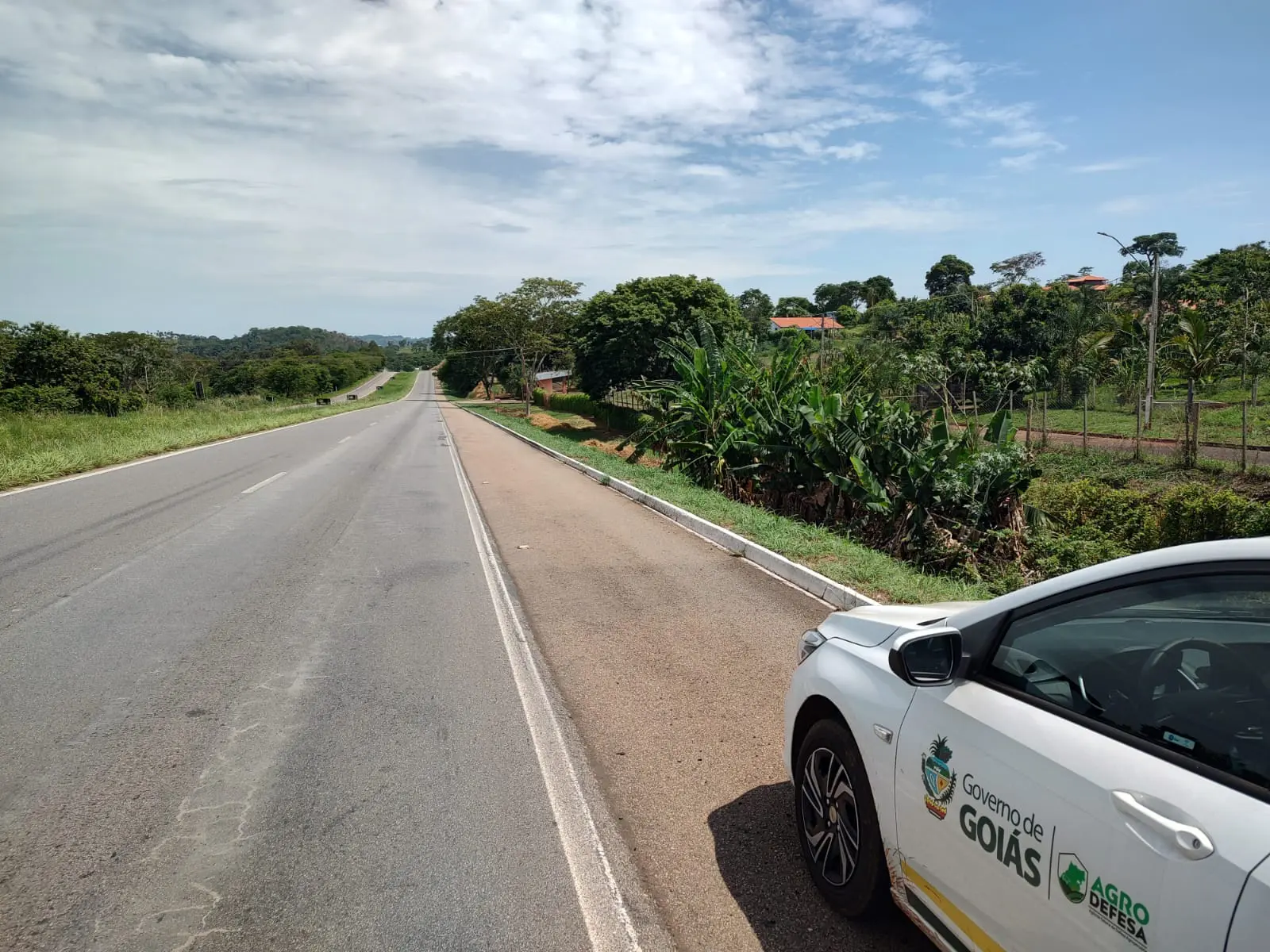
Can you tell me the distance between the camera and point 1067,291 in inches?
1984

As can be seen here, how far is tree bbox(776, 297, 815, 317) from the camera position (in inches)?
5226

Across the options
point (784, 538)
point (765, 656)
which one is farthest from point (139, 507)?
point (765, 656)

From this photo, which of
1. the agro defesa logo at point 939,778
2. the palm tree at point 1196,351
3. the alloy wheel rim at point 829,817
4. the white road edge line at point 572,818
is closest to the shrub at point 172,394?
the palm tree at point 1196,351

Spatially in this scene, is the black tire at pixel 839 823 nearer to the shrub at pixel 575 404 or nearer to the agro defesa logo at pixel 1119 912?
the agro defesa logo at pixel 1119 912

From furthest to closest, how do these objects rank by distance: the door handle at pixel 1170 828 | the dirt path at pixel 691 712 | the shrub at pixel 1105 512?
the shrub at pixel 1105 512 → the dirt path at pixel 691 712 → the door handle at pixel 1170 828

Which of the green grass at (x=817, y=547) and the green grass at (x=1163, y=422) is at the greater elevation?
the green grass at (x=1163, y=422)

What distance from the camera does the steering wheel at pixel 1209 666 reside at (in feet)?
7.23

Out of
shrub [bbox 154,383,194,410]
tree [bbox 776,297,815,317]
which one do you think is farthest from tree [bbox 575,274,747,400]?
tree [bbox 776,297,815,317]

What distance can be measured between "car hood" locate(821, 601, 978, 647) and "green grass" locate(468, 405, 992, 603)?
13.6 feet

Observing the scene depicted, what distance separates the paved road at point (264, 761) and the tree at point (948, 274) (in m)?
107

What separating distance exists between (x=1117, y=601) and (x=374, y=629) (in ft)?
19.4

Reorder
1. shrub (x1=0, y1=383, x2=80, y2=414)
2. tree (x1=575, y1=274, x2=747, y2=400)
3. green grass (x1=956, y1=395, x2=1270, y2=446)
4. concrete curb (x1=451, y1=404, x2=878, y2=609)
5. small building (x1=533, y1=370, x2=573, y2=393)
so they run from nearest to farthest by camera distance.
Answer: concrete curb (x1=451, y1=404, x2=878, y2=609) → green grass (x1=956, y1=395, x2=1270, y2=446) → tree (x1=575, y1=274, x2=747, y2=400) → shrub (x1=0, y1=383, x2=80, y2=414) → small building (x1=533, y1=370, x2=573, y2=393)

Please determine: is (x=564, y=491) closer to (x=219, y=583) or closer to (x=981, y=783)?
(x=219, y=583)

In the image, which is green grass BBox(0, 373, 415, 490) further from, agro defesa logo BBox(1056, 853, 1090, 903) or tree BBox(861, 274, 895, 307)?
tree BBox(861, 274, 895, 307)
